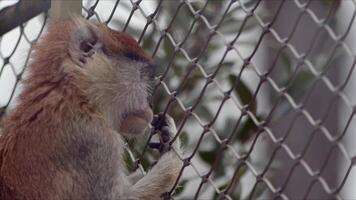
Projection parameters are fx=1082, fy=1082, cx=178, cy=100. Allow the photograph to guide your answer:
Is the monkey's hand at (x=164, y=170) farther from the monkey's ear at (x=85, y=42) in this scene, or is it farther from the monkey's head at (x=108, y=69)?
the monkey's ear at (x=85, y=42)

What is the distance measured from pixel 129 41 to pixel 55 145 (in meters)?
0.43

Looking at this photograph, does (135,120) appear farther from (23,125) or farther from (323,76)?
(323,76)

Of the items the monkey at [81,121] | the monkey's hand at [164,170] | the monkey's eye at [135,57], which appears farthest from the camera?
the monkey's eye at [135,57]

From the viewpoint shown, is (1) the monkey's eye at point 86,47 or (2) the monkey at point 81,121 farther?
(1) the monkey's eye at point 86,47

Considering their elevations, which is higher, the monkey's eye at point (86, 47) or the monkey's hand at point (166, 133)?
the monkey's eye at point (86, 47)

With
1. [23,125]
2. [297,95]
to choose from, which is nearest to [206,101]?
[297,95]

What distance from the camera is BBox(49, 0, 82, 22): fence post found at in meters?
3.70

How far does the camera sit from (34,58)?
3.56m

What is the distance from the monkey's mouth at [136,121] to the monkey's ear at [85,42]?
9.2 inches

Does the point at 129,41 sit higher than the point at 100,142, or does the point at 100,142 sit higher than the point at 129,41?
the point at 129,41

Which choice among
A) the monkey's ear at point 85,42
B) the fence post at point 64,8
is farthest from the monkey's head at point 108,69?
the fence post at point 64,8

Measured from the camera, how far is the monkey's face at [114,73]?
343 centimetres

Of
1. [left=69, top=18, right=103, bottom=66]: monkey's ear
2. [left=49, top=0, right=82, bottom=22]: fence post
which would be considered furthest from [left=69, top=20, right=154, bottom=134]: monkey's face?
[left=49, top=0, right=82, bottom=22]: fence post

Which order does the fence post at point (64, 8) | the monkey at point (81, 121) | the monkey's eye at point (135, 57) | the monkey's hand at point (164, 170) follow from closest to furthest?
the monkey at point (81, 121), the monkey's hand at point (164, 170), the monkey's eye at point (135, 57), the fence post at point (64, 8)
